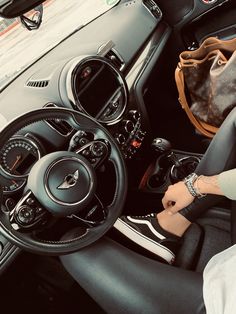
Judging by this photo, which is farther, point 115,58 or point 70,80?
point 115,58

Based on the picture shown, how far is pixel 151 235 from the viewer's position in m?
1.46

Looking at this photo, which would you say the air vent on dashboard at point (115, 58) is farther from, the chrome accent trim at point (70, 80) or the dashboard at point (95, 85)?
the chrome accent trim at point (70, 80)

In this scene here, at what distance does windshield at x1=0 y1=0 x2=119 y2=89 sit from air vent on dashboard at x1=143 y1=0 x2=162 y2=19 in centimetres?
20

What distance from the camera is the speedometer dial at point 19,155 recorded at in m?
1.33

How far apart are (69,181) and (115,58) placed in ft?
3.01

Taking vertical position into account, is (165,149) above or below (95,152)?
below

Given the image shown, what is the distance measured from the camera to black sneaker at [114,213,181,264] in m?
1.39

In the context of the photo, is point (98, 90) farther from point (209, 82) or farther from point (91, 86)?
point (209, 82)

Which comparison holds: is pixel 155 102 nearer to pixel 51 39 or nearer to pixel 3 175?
pixel 51 39

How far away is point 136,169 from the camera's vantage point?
2123 mm

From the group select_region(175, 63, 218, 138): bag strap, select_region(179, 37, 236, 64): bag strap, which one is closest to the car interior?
select_region(175, 63, 218, 138): bag strap


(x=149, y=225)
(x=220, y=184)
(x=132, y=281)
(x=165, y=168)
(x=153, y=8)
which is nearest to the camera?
(x=132, y=281)

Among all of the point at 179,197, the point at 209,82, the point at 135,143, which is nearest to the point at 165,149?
the point at 135,143

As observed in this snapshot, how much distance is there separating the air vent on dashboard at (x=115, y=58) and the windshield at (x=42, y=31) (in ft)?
1.24
